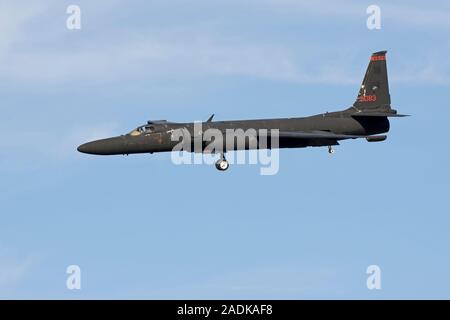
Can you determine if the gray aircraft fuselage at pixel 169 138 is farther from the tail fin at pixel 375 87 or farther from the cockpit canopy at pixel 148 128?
the tail fin at pixel 375 87

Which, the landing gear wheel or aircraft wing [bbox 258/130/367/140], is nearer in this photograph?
the landing gear wheel

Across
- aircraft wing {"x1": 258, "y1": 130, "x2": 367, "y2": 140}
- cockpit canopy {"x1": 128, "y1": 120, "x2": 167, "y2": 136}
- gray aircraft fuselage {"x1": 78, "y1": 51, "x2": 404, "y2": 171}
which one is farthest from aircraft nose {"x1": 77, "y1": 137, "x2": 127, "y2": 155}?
aircraft wing {"x1": 258, "y1": 130, "x2": 367, "y2": 140}

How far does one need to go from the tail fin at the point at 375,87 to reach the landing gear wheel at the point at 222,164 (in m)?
11.2

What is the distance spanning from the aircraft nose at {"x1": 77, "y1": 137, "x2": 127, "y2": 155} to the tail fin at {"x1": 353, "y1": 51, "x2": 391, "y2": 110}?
17.2 metres

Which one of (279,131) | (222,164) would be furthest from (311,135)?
(222,164)

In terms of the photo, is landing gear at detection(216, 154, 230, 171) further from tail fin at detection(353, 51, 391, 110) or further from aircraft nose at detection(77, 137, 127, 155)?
tail fin at detection(353, 51, 391, 110)

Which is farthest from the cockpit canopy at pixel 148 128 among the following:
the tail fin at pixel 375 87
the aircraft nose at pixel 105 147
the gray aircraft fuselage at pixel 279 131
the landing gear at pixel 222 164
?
the tail fin at pixel 375 87

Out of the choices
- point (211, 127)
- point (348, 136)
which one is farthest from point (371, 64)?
point (211, 127)

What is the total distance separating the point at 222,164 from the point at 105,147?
8444mm

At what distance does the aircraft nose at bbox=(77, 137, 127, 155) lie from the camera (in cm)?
8344

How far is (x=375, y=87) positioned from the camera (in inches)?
3440

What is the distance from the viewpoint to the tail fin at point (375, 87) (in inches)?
3413
